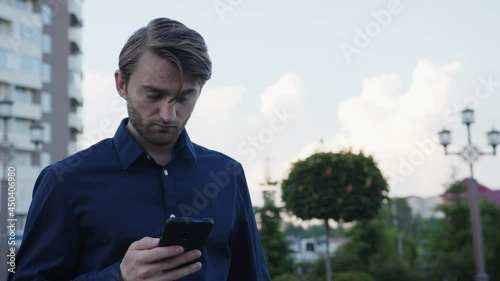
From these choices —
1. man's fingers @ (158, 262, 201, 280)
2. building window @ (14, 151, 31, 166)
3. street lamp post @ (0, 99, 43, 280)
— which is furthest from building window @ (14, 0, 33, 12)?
man's fingers @ (158, 262, 201, 280)

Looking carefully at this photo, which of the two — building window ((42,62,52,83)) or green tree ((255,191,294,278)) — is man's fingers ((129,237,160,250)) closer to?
green tree ((255,191,294,278))

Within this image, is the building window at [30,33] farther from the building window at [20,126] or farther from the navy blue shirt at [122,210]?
the navy blue shirt at [122,210]

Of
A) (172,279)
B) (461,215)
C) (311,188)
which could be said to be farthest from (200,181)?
(461,215)

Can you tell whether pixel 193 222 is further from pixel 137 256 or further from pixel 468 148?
pixel 468 148

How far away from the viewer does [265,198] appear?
24938 mm

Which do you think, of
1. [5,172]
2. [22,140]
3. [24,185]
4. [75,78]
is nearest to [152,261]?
[5,172]

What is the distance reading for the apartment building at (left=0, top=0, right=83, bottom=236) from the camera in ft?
135

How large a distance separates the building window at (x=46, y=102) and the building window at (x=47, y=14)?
4368 mm

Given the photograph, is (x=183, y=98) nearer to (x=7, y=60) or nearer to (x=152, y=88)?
(x=152, y=88)

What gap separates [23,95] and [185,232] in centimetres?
4307

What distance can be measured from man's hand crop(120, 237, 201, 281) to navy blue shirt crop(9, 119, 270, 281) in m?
0.08

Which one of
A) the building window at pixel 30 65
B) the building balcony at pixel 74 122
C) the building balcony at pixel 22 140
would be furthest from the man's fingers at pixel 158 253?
the building balcony at pixel 74 122

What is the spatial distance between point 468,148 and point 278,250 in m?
10.5

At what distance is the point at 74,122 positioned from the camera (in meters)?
47.2
